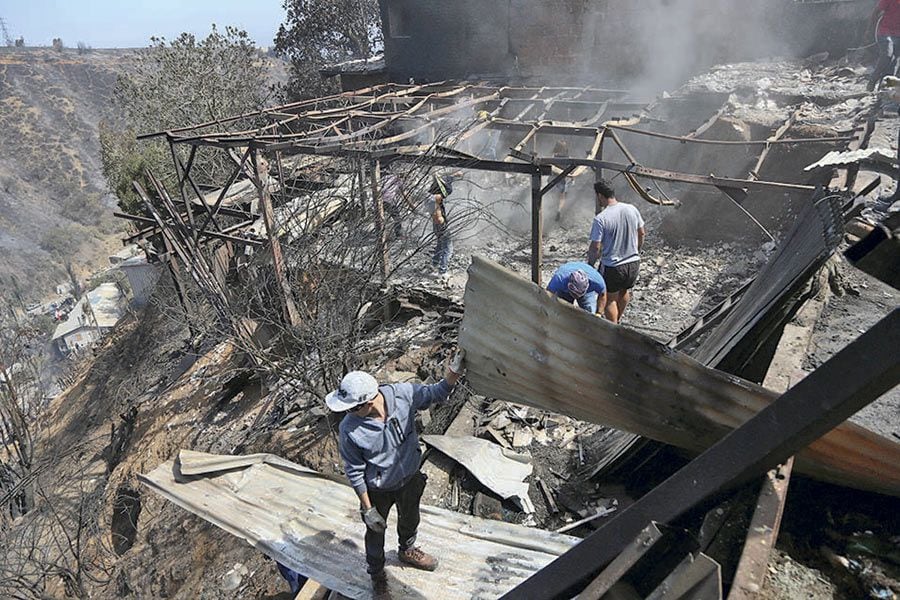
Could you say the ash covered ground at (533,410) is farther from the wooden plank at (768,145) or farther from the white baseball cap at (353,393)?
the white baseball cap at (353,393)

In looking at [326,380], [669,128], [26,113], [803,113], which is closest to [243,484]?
[326,380]

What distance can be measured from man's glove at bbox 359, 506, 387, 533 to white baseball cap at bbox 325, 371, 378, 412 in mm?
644

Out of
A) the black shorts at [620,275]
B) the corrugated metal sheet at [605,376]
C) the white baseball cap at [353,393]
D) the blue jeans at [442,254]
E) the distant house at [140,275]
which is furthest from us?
the distant house at [140,275]

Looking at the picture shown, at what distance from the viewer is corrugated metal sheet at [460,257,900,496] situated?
189 centimetres

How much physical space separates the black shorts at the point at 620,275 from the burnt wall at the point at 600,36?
11.2 meters

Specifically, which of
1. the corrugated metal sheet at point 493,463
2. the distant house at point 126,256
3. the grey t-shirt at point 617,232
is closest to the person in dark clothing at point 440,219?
the grey t-shirt at point 617,232

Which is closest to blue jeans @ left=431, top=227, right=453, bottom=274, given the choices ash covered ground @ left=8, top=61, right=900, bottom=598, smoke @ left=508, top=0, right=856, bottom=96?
ash covered ground @ left=8, top=61, right=900, bottom=598

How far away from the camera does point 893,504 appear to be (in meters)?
1.76

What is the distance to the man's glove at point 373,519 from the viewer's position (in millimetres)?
3037

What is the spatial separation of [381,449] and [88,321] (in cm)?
3044

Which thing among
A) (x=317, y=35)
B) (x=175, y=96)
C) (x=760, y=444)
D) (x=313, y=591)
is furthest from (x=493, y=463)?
(x=317, y=35)

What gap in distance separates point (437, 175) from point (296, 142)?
7.70ft

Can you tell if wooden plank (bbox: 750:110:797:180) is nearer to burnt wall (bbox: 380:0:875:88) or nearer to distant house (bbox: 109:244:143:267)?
burnt wall (bbox: 380:0:875:88)

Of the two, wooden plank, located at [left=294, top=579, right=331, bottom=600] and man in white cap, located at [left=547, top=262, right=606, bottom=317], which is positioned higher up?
man in white cap, located at [left=547, top=262, right=606, bottom=317]
